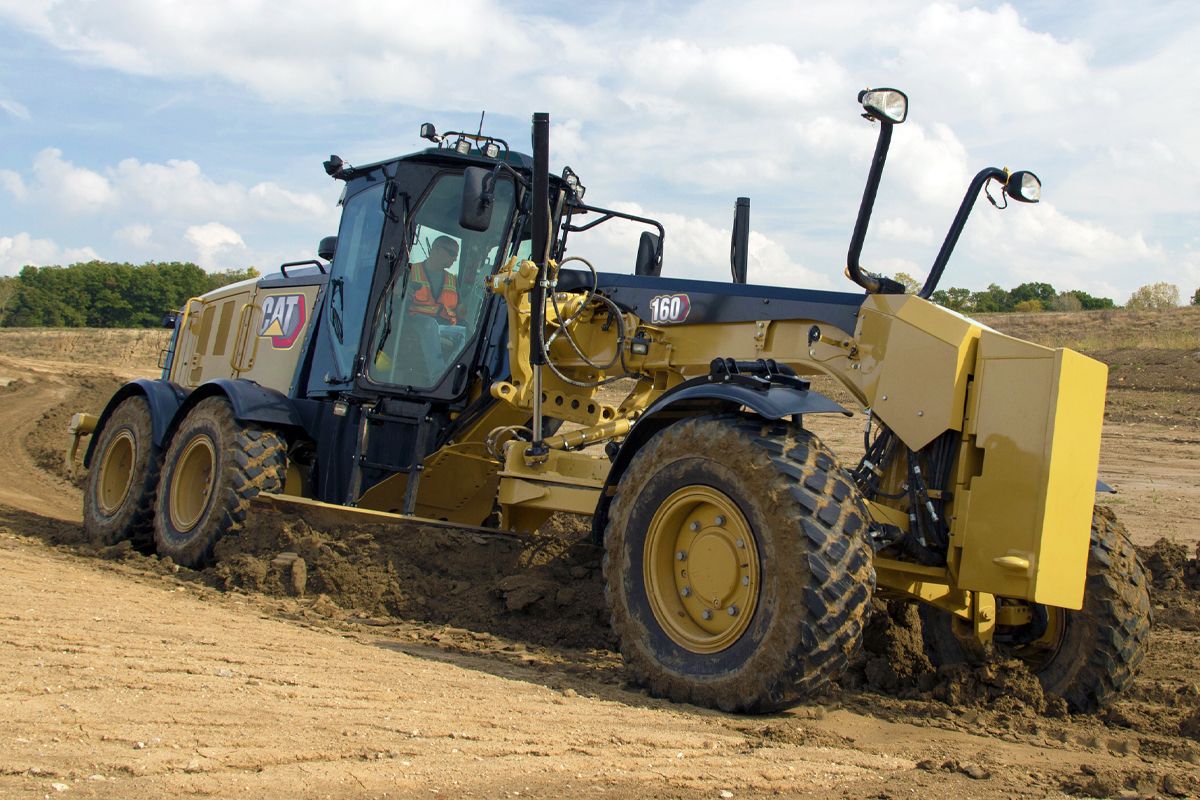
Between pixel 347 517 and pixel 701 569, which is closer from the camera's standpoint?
pixel 701 569

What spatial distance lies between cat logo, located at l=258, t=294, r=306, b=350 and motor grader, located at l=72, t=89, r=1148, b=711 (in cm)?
31

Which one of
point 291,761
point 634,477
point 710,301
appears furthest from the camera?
point 710,301

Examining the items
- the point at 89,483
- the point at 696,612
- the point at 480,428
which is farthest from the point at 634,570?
the point at 89,483

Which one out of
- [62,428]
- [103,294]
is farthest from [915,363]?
[103,294]

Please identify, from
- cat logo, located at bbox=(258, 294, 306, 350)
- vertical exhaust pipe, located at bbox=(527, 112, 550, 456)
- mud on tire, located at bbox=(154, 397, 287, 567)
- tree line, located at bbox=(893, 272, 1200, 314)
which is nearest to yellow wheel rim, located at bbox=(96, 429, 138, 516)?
mud on tire, located at bbox=(154, 397, 287, 567)

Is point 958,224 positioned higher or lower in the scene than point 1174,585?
higher

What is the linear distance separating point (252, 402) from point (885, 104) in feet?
17.2

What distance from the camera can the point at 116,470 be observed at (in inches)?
391

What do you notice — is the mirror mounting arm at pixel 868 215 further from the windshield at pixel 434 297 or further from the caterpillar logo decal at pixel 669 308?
the windshield at pixel 434 297

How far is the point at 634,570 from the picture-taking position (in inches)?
214

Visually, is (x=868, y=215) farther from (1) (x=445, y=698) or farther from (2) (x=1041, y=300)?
(2) (x=1041, y=300)

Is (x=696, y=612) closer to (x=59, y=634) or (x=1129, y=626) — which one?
(x=1129, y=626)

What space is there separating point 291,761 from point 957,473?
3.07 m

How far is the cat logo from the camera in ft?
30.9
